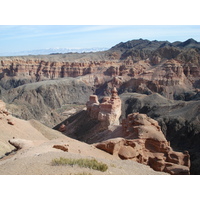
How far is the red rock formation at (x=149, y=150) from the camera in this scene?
18797 millimetres

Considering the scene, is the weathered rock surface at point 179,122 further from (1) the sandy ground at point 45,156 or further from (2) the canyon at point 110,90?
(1) the sandy ground at point 45,156

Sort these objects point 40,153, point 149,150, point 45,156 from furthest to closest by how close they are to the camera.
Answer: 1. point 149,150
2. point 40,153
3. point 45,156

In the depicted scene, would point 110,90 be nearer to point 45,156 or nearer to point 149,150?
point 149,150

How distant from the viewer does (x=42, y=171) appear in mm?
9250

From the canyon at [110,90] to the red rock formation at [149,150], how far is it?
8800 mm

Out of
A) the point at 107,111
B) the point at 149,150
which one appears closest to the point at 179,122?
the point at 107,111

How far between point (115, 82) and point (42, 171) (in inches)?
3070

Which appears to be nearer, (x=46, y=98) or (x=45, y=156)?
(x=45, y=156)

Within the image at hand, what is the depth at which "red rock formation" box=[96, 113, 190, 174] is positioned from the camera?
18797mm

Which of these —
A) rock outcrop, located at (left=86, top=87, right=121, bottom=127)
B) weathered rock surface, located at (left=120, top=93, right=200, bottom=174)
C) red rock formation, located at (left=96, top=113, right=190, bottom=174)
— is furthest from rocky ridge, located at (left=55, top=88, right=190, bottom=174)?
rock outcrop, located at (left=86, top=87, right=121, bottom=127)

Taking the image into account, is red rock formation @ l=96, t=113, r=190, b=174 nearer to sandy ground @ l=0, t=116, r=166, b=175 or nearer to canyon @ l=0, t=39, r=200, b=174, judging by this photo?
sandy ground @ l=0, t=116, r=166, b=175

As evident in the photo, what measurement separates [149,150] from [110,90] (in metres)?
63.0

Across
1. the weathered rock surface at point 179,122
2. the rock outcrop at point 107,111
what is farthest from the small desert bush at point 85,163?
the rock outcrop at point 107,111

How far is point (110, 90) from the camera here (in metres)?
83.7
